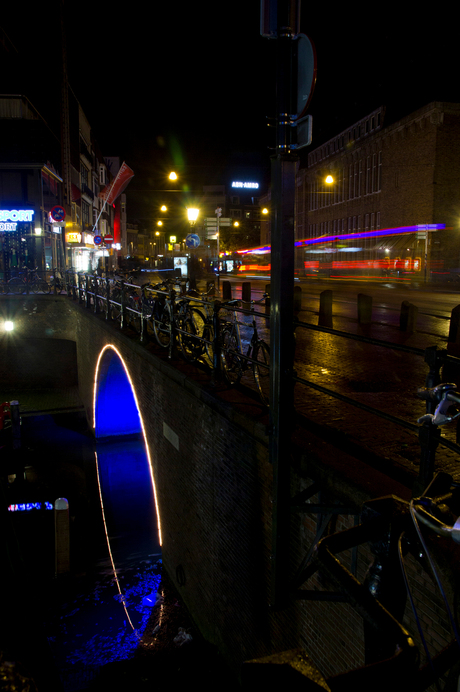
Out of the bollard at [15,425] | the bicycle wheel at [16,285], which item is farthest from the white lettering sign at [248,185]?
the bollard at [15,425]

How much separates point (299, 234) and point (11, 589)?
2313 inches

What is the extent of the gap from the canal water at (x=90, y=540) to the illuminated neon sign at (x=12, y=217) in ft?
47.0

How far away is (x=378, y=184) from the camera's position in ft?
141

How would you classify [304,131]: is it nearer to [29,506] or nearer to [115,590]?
[115,590]

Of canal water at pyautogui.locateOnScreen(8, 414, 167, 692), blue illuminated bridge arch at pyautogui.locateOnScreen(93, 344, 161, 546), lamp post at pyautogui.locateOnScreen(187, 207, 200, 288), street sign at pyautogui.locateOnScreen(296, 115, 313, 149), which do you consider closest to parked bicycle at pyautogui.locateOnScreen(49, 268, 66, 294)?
lamp post at pyautogui.locateOnScreen(187, 207, 200, 288)

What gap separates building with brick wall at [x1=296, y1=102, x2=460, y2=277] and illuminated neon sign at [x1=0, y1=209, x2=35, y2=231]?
24386mm

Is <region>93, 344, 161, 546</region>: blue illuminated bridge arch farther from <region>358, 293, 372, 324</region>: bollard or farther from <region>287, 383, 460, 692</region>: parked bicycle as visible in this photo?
<region>287, 383, 460, 692</region>: parked bicycle

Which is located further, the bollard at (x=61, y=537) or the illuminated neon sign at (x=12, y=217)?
the illuminated neon sign at (x=12, y=217)

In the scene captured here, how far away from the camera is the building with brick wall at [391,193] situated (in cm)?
3469

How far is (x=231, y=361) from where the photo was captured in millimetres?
7164

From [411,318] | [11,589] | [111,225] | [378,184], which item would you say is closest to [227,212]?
[111,225]

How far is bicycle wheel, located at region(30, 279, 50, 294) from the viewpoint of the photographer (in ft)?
79.6

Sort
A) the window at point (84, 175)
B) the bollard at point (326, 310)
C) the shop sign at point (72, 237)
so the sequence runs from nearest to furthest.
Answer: the bollard at point (326, 310) < the shop sign at point (72, 237) < the window at point (84, 175)

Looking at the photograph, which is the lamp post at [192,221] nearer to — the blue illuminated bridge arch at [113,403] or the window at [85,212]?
Answer: the blue illuminated bridge arch at [113,403]
